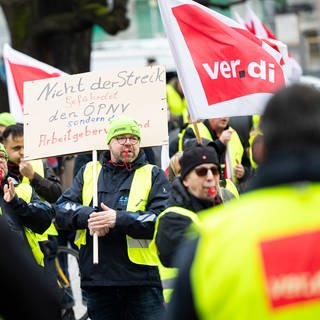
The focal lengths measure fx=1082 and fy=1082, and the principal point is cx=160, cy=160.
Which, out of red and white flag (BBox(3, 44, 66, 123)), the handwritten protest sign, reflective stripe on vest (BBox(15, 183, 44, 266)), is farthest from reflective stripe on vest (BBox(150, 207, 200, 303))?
red and white flag (BBox(3, 44, 66, 123))

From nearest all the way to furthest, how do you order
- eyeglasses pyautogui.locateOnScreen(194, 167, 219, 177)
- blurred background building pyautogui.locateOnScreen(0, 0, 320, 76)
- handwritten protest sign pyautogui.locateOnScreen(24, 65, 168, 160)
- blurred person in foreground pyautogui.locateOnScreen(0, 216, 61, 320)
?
1. blurred person in foreground pyautogui.locateOnScreen(0, 216, 61, 320)
2. eyeglasses pyautogui.locateOnScreen(194, 167, 219, 177)
3. handwritten protest sign pyautogui.locateOnScreen(24, 65, 168, 160)
4. blurred background building pyautogui.locateOnScreen(0, 0, 320, 76)

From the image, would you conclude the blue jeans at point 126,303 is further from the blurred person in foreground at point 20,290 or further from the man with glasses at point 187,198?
the blurred person in foreground at point 20,290

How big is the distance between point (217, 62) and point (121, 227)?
4.98 ft

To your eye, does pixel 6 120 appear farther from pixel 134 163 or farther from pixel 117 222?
pixel 117 222

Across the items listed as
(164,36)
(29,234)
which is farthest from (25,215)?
(164,36)

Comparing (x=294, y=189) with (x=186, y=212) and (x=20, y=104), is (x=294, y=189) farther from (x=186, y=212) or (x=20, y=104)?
(x=20, y=104)

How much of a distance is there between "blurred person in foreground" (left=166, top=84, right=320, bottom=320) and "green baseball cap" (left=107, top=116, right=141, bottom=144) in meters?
3.96

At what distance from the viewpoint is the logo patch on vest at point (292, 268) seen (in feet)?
9.45

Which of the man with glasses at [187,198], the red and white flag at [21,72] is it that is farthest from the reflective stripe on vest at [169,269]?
the red and white flag at [21,72]

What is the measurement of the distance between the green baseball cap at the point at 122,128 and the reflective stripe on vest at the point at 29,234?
2.42 ft

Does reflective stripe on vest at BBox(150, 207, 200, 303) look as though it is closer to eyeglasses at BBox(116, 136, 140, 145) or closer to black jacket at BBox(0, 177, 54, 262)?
eyeglasses at BBox(116, 136, 140, 145)

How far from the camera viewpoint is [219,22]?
7.62 metres

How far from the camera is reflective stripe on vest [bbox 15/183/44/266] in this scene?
7266 mm

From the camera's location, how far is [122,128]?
6.98 metres
